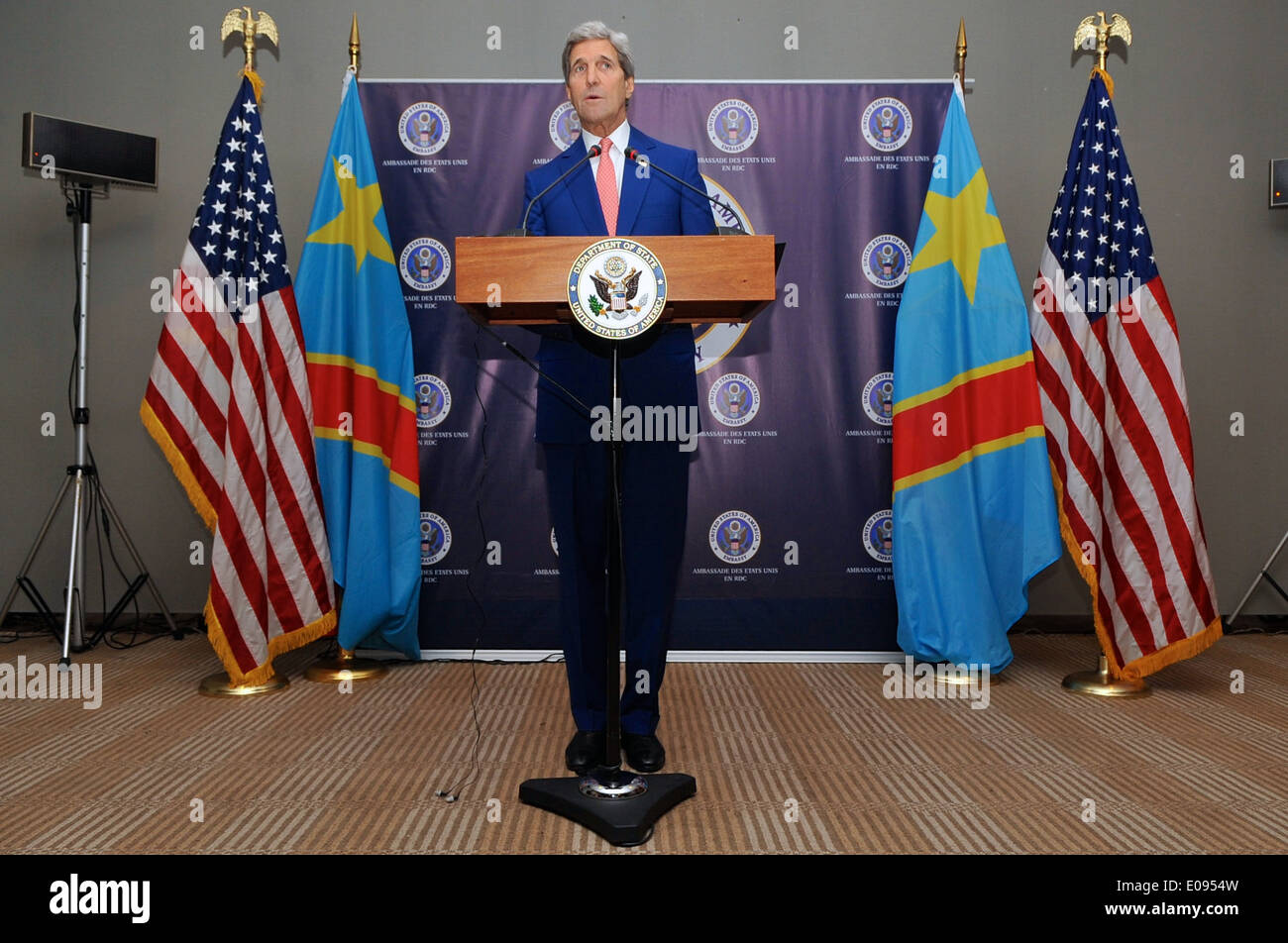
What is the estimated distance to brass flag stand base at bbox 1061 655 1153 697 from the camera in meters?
3.08

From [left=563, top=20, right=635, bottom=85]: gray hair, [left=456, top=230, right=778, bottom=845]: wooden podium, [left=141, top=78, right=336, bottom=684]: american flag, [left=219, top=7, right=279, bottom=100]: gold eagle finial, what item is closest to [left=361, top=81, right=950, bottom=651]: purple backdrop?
[left=219, top=7, right=279, bottom=100]: gold eagle finial

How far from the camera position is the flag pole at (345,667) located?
3293mm

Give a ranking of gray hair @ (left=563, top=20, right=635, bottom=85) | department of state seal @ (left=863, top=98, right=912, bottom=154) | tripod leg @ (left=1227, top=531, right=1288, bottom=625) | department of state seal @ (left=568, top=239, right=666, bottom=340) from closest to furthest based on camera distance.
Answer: department of state seal @ (left=568, top=239, right=666, bottom=340) → gray hair @ (left=563, top=20, right=635, bottom=85) → department of state seal @ (left=863, top=98, right=912, bottom=154) → tripod leg @ (left=1227, top=531, right=1288, bottom=625)

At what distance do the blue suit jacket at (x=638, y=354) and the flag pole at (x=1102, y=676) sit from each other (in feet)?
6.26

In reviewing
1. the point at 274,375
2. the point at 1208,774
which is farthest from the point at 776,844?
the point at 274,375

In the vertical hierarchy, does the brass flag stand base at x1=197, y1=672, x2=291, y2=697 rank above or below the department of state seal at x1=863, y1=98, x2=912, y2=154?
below

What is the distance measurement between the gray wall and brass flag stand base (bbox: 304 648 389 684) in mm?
1019

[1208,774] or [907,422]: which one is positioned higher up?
[907,422]

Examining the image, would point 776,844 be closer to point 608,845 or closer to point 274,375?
point 608,845

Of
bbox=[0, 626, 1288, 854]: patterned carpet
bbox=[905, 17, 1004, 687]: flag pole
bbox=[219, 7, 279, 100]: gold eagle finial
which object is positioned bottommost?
bbox=[0, 626, 1288, 854]: patterned carpet

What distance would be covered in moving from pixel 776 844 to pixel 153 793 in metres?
1.48

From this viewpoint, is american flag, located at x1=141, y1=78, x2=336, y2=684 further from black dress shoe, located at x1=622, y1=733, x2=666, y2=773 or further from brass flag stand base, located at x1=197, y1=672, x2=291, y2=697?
black dress shoe, located at x1=622, y1=733, x2=666, y2=773

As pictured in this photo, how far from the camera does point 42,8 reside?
3984mm

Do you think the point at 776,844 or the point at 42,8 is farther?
the point at 42,8
